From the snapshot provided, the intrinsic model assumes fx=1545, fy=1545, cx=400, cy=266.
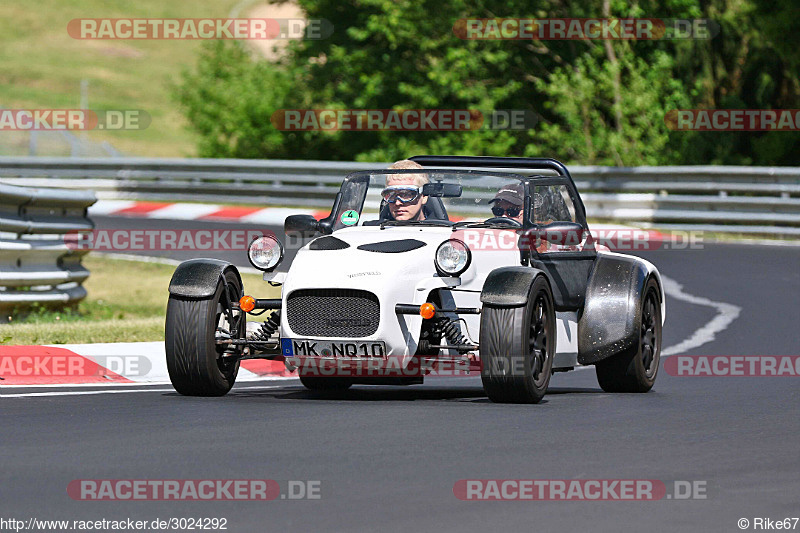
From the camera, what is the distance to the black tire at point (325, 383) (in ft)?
34.7

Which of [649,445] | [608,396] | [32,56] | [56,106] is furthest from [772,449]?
[32,56]

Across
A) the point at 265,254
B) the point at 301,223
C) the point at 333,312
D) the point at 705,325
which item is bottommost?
the point at 705,325

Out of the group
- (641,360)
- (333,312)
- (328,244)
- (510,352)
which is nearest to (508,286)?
(510,352)

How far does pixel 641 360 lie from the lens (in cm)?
1046

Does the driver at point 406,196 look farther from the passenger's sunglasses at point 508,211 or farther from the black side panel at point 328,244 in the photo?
the black side panel at point 328,244

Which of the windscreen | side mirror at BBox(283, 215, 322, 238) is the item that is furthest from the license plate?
the windscreen

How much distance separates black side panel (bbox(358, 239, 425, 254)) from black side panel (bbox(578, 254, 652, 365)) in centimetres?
142

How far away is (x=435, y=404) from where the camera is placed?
923cm

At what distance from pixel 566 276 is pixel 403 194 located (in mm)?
1202

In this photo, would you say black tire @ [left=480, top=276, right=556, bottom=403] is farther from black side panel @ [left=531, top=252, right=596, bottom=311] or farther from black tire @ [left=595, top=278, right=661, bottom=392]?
black tire @ [left=595, top=278, right=661, bottom=392]

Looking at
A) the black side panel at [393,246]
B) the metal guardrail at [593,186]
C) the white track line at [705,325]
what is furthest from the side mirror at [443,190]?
the metal guardrail at [593,186]

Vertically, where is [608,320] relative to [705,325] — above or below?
above

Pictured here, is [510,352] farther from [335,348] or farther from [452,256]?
[335,348]

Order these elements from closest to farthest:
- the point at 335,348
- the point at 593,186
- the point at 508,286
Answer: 1. the point at 508,286
2. the point at 335,348
3. the point at 593,186
